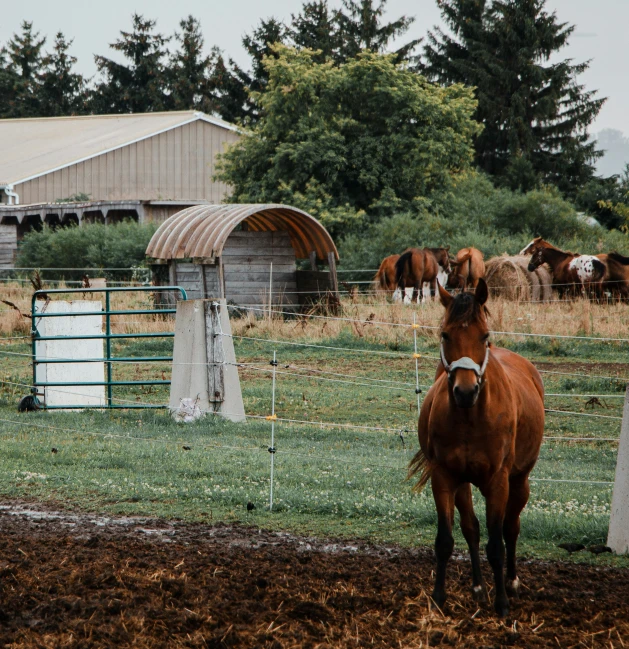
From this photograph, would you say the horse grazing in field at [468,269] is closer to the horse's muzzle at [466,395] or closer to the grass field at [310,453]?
the grass field at [310,453]

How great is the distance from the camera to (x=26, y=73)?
6675 centimetres

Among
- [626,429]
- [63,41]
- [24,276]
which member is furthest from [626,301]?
[63,41]

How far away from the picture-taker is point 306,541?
6.61 metres

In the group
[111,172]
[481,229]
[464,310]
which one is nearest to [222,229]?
[481,229]

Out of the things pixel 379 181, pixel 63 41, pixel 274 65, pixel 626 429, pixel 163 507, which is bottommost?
pixel 163 507

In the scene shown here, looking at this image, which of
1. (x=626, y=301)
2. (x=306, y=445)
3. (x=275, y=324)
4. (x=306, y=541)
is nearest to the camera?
(x=306, y=541)

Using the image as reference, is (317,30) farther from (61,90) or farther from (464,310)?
(464,310)

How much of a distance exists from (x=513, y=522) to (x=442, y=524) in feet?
2.29

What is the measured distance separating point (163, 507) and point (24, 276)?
28.5 meters

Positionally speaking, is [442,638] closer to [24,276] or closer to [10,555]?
[10,555]

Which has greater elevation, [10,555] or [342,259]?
[342,259]

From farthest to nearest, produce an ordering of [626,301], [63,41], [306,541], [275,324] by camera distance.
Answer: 1. [63,41]
2. [626,301]
3. [275,324]
4. [306,541]

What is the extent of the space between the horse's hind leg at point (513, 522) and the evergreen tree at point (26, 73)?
210 feet

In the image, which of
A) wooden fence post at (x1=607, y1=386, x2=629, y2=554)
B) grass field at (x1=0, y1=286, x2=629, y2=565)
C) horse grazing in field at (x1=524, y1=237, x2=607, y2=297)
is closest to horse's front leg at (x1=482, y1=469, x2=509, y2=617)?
grass field at (x1=0, y1=286, x2=629, y2=565)
